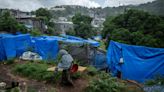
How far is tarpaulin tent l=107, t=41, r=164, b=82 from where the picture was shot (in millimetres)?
7918

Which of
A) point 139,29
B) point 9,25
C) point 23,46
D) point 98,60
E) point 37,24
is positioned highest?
point 139,29

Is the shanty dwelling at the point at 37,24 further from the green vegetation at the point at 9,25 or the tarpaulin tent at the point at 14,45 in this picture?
the tarpaulin tent at the point at 14,45

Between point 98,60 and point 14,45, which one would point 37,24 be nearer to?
point 14,45

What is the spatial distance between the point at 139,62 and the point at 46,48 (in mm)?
6595

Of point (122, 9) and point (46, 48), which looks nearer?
point (46, 48)

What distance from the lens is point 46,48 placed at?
13406 millimetres

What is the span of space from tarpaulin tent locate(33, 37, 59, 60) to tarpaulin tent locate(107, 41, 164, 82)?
4.62 meters

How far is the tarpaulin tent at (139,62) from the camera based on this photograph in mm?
7918

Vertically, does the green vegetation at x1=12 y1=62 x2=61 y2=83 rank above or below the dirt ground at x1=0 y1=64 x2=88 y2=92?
above

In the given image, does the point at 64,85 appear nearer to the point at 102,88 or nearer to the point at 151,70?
the point at 102,88

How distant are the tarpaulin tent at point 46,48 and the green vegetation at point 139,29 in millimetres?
4181

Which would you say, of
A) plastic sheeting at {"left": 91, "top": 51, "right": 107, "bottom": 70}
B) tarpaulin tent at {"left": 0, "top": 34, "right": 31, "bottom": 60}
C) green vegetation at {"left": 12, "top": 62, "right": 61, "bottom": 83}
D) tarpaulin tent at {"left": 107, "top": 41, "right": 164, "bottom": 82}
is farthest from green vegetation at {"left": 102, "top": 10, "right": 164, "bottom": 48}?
green vegetation at {"left": 12, "top": 62, "right": 61, "bottom": 83}

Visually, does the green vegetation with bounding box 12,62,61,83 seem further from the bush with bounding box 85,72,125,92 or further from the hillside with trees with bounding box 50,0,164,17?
the hillside with trees with bounding box 50,0,164,17

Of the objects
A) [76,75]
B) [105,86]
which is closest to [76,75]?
[76,75]
